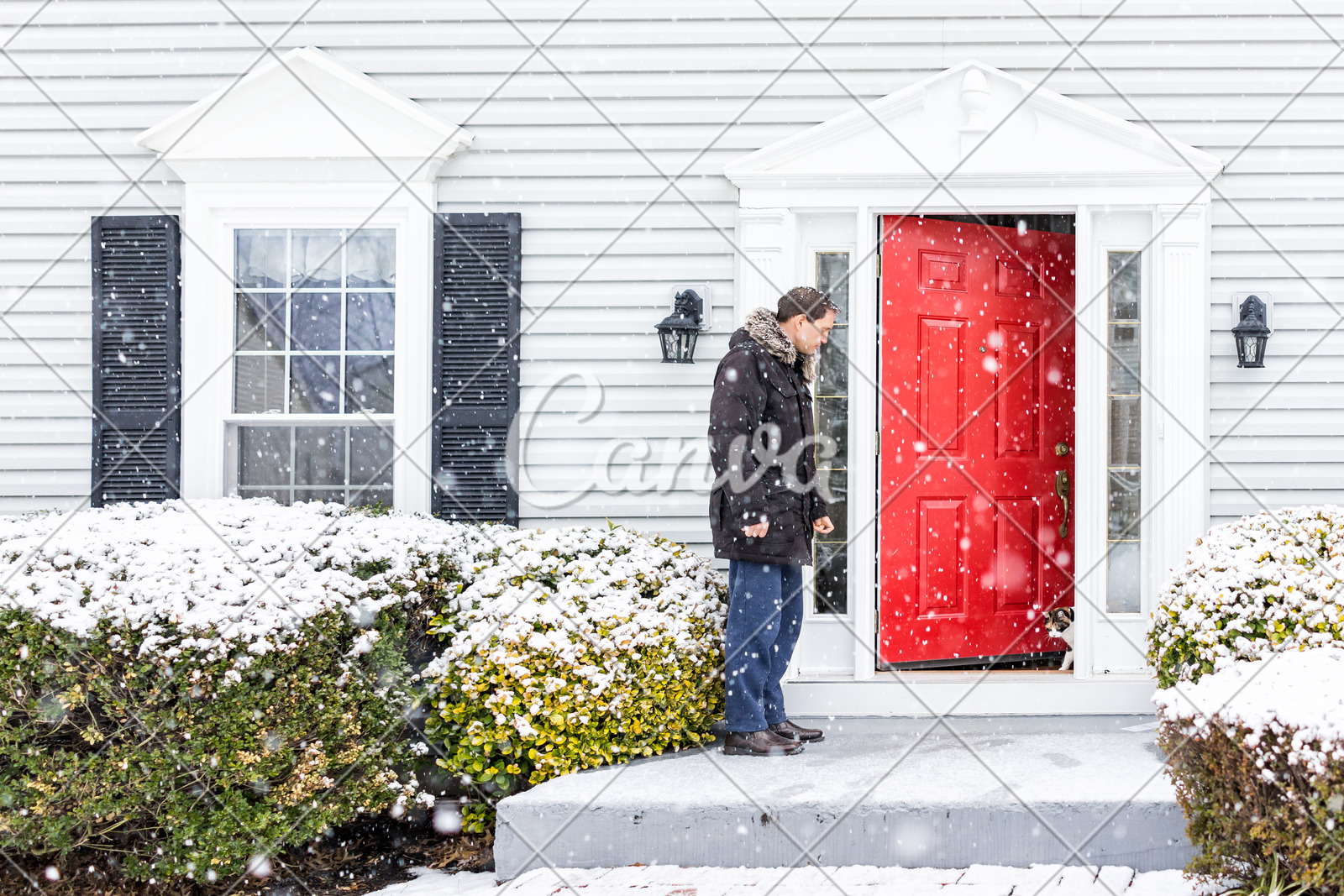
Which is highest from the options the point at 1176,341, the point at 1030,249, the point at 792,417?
the point at 1030,249

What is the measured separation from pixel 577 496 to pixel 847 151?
1.99 meters

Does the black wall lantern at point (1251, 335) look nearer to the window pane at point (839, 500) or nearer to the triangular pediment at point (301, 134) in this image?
the window pane at point (839, 500)

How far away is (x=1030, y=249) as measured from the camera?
4660mm

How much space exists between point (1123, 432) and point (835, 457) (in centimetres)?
130

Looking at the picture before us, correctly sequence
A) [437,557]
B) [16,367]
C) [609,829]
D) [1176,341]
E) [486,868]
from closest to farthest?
[609,829] → [486,868] → [437,557] → [1176,341] → [16,367]

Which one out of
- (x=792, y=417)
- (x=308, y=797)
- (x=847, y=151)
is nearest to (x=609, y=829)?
(x=308, y=797)

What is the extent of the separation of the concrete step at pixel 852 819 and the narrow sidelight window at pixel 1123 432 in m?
1.16

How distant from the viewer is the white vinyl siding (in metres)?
4.22

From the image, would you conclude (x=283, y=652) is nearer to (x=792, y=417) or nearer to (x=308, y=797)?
(x=308, y=797)

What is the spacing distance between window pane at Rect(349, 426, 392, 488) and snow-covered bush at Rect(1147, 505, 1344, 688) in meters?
3.39

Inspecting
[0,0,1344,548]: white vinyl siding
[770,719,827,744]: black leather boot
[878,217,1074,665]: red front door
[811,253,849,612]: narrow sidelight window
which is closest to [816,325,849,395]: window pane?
[811,253,849,612]: narrow sidelight window

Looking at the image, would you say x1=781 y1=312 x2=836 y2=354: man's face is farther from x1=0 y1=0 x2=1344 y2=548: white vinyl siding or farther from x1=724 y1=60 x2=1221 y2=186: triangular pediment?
x1=724 y1=60 x2=1221 y2=186: triangular pediment

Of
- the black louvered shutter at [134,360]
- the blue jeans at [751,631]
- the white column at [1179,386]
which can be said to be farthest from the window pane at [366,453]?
the white column at [1179,386]

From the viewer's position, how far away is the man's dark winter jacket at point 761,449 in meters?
3.32
